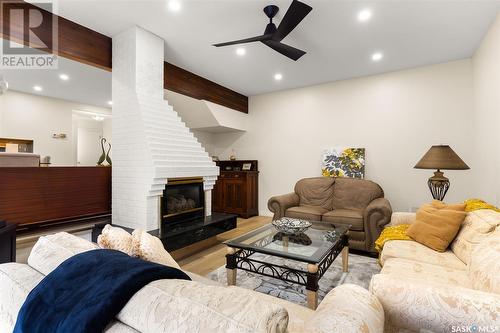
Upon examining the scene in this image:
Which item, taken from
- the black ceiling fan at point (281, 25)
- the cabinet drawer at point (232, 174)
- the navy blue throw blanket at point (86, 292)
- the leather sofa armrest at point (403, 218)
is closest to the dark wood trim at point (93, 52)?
the cabinet drawer at point (232, 174)

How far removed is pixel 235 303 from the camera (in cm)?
60

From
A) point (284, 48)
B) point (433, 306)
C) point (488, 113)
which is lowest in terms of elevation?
point (433, 306)

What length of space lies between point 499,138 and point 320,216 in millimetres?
2109

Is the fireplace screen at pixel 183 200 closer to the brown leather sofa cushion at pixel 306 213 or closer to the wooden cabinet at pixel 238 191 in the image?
the brown leather sofa cushion at pixel 306 213

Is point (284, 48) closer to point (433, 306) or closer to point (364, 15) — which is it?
point (364, 15)

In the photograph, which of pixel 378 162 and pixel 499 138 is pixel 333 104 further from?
pixel 499 138

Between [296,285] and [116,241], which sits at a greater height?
[116,241]

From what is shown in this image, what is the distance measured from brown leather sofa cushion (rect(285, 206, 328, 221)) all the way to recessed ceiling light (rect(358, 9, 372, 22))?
247 centimetres

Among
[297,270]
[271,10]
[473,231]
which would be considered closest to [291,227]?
[297,270]

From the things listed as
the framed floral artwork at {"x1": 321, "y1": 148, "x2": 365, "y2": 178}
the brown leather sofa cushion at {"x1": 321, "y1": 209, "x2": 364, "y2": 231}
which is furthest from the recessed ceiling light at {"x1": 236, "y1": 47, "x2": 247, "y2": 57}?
the brown leather sofa cushion at {"x1": 321, "y1": 209, "x2": 364, "y2": 231}

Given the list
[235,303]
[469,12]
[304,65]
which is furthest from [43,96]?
[469,12]

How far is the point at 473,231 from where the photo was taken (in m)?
1.88

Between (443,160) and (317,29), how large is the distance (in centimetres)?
209

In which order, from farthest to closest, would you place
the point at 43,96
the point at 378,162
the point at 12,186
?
1. the point at 43,96
2. the point at 378,162
3. the point at 12,186
